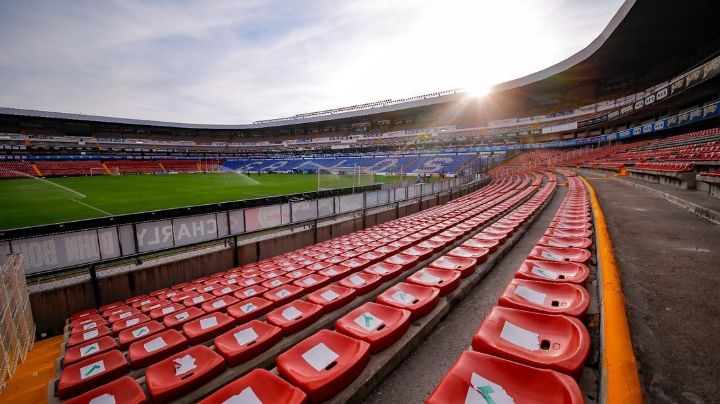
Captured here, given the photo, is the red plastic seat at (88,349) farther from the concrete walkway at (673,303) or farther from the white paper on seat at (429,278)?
the concrete walkway at (673,303)

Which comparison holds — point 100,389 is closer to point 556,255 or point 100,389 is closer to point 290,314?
point 290,314

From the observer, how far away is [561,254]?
10.9 ft

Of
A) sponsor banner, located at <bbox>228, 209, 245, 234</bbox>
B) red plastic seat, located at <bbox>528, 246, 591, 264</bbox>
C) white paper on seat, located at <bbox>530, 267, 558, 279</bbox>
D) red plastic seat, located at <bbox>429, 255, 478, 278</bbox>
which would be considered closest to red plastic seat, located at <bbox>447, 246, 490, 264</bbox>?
red plastic seat, located at <bbox>429, 255, 478, 278</bbox>

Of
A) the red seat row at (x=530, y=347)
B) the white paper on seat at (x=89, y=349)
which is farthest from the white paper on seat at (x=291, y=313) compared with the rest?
the white paper on seat at (x=89, y=349)

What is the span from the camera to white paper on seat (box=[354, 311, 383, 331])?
236 cm

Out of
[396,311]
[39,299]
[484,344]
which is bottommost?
[39,299]

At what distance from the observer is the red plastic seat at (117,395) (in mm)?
1917

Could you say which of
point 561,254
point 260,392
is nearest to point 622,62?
point 561,254

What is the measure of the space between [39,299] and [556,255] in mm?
7599

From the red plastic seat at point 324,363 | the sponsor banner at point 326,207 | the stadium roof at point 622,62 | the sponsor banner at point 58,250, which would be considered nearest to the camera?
the red plastic seat at point 324,363

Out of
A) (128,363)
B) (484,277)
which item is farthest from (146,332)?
(484,277)

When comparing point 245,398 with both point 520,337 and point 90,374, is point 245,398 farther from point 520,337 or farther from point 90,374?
point 90,374

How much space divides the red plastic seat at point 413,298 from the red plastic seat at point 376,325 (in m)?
0.09

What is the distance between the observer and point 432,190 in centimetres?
1472
